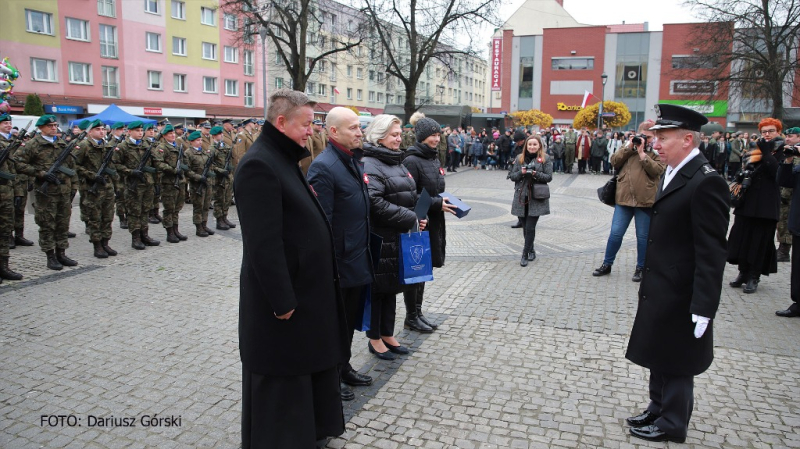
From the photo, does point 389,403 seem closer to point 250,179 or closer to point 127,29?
point 250,179

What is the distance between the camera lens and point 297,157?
3035mm

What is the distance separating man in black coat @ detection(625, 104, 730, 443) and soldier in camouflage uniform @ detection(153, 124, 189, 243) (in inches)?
338

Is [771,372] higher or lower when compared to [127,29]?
lower

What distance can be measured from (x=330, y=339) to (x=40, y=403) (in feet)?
7.94

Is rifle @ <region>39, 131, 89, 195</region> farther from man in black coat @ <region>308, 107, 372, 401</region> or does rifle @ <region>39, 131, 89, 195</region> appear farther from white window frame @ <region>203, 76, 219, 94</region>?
white window frame @ <region>203, 76, 219, 94</region>

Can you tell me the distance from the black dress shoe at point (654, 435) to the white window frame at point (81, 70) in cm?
4334

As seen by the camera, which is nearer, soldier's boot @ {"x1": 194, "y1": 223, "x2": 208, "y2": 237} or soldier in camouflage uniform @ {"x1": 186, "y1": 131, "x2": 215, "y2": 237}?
soldier in camouflage uniform @ {"x1": 186, "y1": 131, "x2": 215, "y2": 237}

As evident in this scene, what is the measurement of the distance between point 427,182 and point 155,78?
43127 millimetres

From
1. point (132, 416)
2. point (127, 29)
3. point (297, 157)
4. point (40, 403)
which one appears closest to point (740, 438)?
point (297, 157)

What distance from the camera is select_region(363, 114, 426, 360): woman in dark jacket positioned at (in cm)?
444

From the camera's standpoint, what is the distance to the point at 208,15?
46.0 metres

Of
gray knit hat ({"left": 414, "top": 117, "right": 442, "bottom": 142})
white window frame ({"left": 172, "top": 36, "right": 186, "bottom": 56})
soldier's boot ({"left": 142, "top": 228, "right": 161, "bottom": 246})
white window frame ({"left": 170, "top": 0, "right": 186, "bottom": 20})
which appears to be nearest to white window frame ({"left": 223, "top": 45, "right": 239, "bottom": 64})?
white window frame ({"left": 172, "top": 36, "right": 186, "bottom": 56})

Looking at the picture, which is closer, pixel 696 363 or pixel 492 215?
pixel 696 363

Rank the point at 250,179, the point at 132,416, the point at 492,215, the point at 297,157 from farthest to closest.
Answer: the point at 492,215, the point at 132,416, the point at 297,157, the point at 250,179
